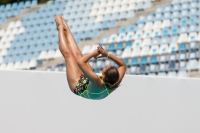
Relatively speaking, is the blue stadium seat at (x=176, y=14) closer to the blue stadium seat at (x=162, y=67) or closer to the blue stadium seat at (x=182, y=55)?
the blue stadium seat at (x=182, y=55)

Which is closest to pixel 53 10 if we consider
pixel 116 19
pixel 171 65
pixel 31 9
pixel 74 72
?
pixel 31 9

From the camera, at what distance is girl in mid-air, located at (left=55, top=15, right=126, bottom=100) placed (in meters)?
3.51

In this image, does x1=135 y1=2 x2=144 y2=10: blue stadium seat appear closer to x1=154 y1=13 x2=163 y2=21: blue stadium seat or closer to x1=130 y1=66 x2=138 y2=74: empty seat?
x1=154 y1=13 x2=163 y2=21: blue stadium seat

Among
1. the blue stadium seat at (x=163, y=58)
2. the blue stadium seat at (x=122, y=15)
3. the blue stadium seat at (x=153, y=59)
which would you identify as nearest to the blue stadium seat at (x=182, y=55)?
the blue stadium seat at (x=163, y=58)

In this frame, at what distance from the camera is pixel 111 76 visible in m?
3.51

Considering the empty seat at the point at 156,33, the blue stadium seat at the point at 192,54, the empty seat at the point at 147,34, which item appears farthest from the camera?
the empty seat at the point at 147,34

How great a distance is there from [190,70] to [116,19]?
283 cm

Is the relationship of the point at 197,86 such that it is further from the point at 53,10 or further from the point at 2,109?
the point at 53,10

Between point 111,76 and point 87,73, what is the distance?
18cm

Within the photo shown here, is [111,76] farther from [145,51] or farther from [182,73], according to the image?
[145,51]

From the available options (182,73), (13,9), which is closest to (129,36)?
(182,73)

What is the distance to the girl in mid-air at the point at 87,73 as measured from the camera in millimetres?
3506

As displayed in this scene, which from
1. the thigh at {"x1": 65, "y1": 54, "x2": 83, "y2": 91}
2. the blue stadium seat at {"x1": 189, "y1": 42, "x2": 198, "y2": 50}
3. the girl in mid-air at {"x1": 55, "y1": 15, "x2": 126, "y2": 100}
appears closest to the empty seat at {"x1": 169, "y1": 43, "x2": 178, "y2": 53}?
the blue stadium seat at {"x1": 189, "y1": 42, "x2": 198, "y2": 50}

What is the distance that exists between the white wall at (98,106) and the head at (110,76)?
39.3 inches
